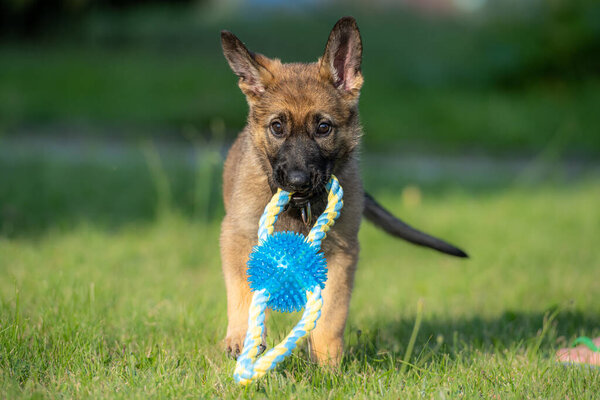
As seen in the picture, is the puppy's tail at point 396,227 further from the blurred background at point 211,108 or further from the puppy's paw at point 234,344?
the blurred background at point 211,108

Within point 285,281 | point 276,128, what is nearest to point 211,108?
point 276,128

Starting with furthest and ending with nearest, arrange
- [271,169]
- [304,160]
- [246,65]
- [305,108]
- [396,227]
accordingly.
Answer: [396,227]
[246,65]
[271,169]
[305,108]
[304,160]

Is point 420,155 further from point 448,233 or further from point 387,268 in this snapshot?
point 387,268

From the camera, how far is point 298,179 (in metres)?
3.12

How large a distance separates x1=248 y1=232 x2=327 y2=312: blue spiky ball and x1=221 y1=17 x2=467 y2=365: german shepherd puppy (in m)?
0.33

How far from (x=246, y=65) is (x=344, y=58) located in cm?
54

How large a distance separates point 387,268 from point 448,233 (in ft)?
3.57

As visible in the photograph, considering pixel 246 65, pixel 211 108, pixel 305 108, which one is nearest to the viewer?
pixel 305 108

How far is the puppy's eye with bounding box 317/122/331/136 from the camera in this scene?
11.2 ft

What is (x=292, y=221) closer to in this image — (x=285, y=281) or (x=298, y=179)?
(x=298, y=179)

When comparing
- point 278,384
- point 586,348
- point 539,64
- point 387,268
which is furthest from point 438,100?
point 278,384

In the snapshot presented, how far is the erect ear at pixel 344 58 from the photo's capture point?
11.6ft

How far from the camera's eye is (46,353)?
317cm

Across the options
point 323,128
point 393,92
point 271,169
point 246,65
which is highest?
point 246,65
